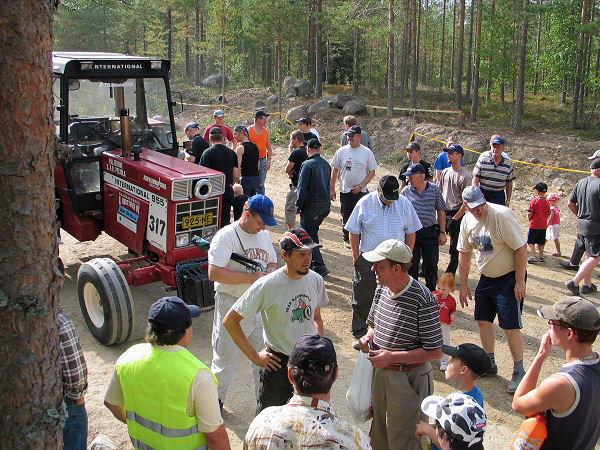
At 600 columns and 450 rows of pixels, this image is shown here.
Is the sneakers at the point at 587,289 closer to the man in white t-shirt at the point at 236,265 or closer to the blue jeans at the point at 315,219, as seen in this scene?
the blue jeans at the point at 315,219

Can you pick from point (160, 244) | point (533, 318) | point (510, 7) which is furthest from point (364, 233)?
point (510, 7)

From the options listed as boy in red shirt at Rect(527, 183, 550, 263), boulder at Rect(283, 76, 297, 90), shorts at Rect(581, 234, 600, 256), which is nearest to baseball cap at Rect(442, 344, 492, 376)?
shorts at Rect(581, 234, 600, 256)

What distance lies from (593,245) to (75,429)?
22.4ft

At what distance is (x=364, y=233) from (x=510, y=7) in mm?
16240

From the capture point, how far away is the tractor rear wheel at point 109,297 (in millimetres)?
5820

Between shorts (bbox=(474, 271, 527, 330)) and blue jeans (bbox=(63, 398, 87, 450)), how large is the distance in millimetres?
3741

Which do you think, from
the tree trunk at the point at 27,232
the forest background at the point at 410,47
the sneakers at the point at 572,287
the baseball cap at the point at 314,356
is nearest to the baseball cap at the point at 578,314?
the baseball cap at the point at 314,356

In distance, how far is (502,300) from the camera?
5.43m

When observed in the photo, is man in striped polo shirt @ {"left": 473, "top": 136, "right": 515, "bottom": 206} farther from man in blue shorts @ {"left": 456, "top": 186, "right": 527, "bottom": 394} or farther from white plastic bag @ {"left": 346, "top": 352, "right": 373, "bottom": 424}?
white plastic bag @ {"left": 346, "top": 352, "right": 373, "bottom": 424}

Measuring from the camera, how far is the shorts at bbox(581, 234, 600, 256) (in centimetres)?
763

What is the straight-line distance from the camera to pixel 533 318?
7270 millimetres

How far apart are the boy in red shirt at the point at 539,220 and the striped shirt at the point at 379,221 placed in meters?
3.86

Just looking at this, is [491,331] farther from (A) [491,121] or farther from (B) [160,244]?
(A) [491,121]

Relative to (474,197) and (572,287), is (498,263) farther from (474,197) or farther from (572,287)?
(572,287)
